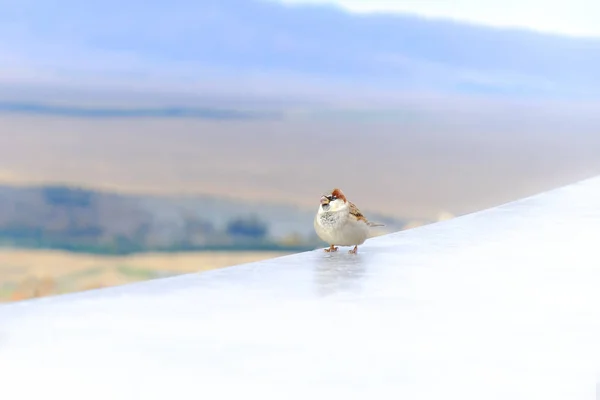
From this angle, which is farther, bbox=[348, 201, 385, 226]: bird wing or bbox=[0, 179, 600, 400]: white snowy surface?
bbox=[348, 201, 385, 226]: bird wing

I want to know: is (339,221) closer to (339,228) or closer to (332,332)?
(339,228)

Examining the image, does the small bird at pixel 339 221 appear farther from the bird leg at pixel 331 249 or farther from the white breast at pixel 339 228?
the bird leg at pixel 331 249

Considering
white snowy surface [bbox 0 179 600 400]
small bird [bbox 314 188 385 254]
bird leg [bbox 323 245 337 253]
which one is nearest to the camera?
white snowy surface [bbox 0 179 600 400]

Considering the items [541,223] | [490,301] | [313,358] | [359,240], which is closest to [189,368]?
[313,358]

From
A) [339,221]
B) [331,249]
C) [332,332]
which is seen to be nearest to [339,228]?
[339,221]

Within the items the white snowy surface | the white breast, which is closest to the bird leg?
the white snowy surface

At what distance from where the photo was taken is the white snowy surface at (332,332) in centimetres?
232

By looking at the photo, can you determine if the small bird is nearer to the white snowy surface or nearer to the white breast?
the white breast

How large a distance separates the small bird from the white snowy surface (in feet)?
0.37

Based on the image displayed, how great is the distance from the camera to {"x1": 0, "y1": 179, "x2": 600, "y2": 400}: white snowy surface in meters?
2.32

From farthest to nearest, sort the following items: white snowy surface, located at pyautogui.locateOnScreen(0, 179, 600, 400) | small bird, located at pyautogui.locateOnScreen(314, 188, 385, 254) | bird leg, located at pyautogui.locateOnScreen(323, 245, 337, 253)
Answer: bird leg, located at pyautogui.locateOnScreen(323, 245, 337, 253) < small bird, located at pyautogui.locateOnScreen(314, 188, 385, 254) < white snowy surface, located at pyautogui.locateOnScreen(0, 179, 600, 400)

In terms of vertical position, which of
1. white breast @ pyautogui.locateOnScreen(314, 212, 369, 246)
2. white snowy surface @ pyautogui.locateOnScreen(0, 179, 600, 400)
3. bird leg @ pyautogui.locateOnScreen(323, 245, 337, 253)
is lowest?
white snowy surface @ pyautogui.locateOnScreen(0, 179, 600, 400)

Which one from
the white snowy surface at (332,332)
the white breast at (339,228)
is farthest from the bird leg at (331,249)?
the white breast at (339,228)

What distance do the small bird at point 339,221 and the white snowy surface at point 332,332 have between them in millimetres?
112
